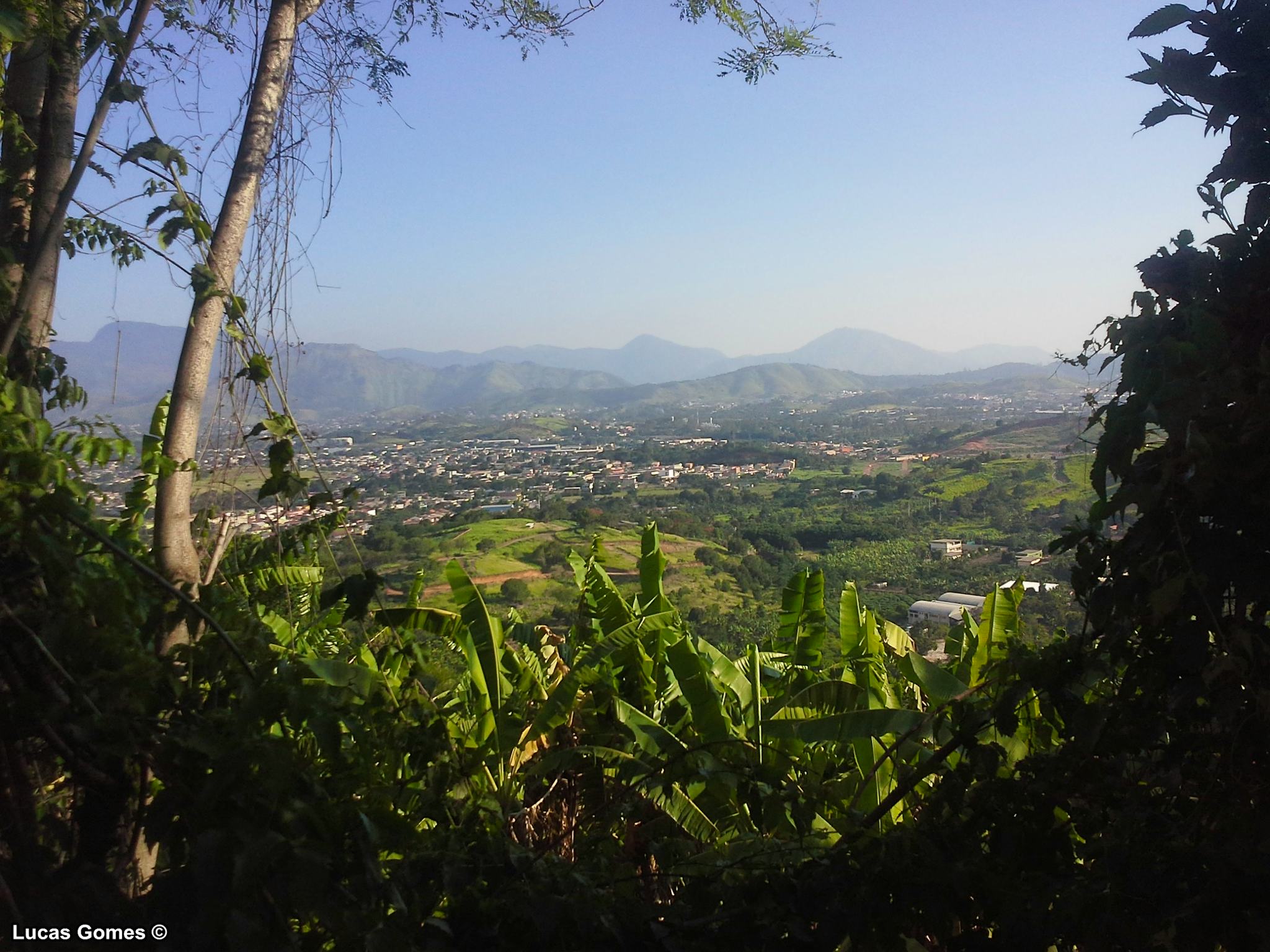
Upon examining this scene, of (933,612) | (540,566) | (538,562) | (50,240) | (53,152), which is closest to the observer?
(50,240)

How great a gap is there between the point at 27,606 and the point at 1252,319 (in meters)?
2.31

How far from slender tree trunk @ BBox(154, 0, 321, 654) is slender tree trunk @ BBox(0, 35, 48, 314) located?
0.53 m

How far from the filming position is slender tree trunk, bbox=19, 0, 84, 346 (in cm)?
229

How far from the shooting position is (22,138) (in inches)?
93.7

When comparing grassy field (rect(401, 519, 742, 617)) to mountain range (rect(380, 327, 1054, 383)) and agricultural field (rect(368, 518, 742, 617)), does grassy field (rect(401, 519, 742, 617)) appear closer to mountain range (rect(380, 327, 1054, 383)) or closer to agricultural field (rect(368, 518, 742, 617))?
agricultural field (rect(368, 518, 742, 617))

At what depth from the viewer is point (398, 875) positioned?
1435 mm

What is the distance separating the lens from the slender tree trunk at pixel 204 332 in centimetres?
241

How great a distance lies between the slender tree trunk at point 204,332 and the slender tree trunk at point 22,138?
53 centimetres

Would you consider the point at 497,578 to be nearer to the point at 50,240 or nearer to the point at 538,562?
the point at 538,562

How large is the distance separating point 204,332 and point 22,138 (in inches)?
29.2

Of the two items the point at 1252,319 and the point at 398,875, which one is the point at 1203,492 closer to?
the point at 1252,319

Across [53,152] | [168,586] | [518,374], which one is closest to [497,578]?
[53,152]

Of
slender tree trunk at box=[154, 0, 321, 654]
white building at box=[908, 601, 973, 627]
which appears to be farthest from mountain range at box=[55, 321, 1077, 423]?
white building at box=[908, 601, 973, 627]

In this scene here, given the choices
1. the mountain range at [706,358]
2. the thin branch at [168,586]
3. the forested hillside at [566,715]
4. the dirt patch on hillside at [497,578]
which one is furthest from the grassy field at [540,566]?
the mountain range at [706,358]
